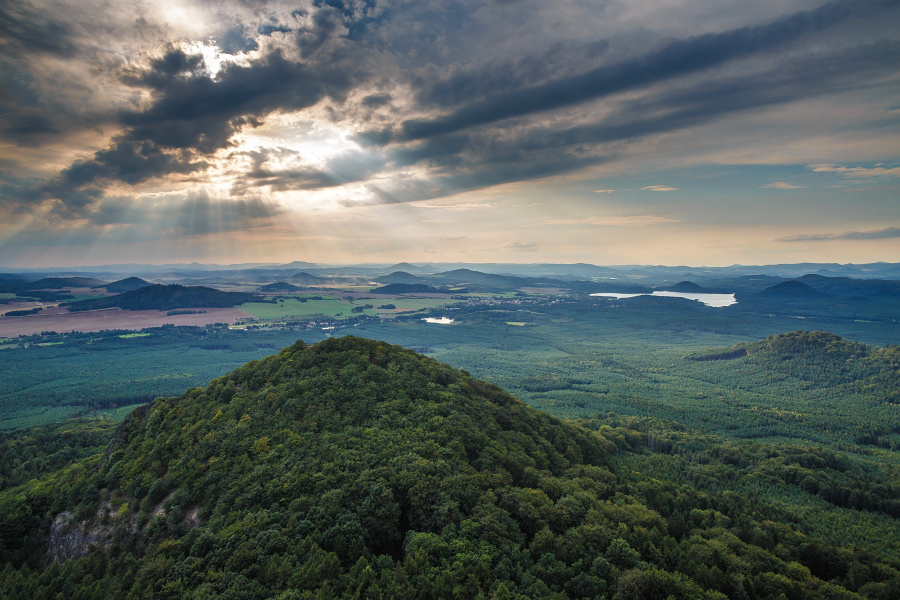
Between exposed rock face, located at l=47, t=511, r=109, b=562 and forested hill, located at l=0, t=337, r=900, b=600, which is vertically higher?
forested hill, located at l=0, t=337, r=900, b=600

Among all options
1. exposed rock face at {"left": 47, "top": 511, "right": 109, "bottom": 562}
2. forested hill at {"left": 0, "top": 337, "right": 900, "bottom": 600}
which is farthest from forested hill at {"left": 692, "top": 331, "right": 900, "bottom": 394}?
exposed rock face at {"left": 47, "top": 511, "right": 109, "bottom": 562}

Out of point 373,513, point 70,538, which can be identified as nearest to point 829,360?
point 373,513

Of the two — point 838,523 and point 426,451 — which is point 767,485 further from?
point 426,451

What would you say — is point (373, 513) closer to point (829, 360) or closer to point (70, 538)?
point (70, 538)

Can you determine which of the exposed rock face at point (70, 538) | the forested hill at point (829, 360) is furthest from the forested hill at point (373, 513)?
the forested hill at point (829, 360)

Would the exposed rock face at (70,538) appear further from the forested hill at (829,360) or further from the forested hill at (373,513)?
the forested hill at (829,360)

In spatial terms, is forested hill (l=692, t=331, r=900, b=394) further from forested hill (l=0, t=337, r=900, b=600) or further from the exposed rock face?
the exposed rock face

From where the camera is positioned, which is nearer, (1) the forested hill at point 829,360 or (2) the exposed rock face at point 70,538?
(2) the exposed rock face at point 70,538

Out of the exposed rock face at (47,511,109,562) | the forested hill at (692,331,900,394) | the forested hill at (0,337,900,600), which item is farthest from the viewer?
the forested hill at (692,331,900,394)
